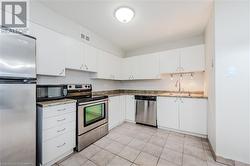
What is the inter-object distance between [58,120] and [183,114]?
261cm

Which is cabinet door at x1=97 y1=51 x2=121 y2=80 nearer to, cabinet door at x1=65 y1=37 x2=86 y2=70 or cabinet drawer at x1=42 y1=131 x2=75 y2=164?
cabinet door at x1=65 y1=37 x2=86 y2=70

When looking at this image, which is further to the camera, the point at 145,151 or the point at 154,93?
the point at 154,93

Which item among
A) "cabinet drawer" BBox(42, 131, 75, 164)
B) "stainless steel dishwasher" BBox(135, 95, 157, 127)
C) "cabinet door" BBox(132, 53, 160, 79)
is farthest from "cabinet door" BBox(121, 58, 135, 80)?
"cabinet drawer" BBox(42, 131, 75, 164)

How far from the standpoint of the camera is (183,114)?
2.75 meters

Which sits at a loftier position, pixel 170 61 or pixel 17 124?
pixel 170 61

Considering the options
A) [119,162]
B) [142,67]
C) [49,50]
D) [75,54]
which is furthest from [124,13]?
[119,162]

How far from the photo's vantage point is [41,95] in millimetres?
1985

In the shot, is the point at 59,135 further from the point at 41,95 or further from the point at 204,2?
the point at 204,2

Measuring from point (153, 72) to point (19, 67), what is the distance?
115 inches

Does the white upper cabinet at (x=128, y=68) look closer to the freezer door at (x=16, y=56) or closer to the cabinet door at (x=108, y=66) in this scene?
the cabinet door at (x=108, y=66)

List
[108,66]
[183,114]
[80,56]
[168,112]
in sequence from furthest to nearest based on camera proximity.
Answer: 1. [108,66]
2. [168,112]
3. [183,114]
4. [80,56]

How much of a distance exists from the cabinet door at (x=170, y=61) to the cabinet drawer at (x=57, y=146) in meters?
2.68

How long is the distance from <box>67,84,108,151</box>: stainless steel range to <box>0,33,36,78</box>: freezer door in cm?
91

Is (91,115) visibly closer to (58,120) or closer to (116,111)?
(58,120)
